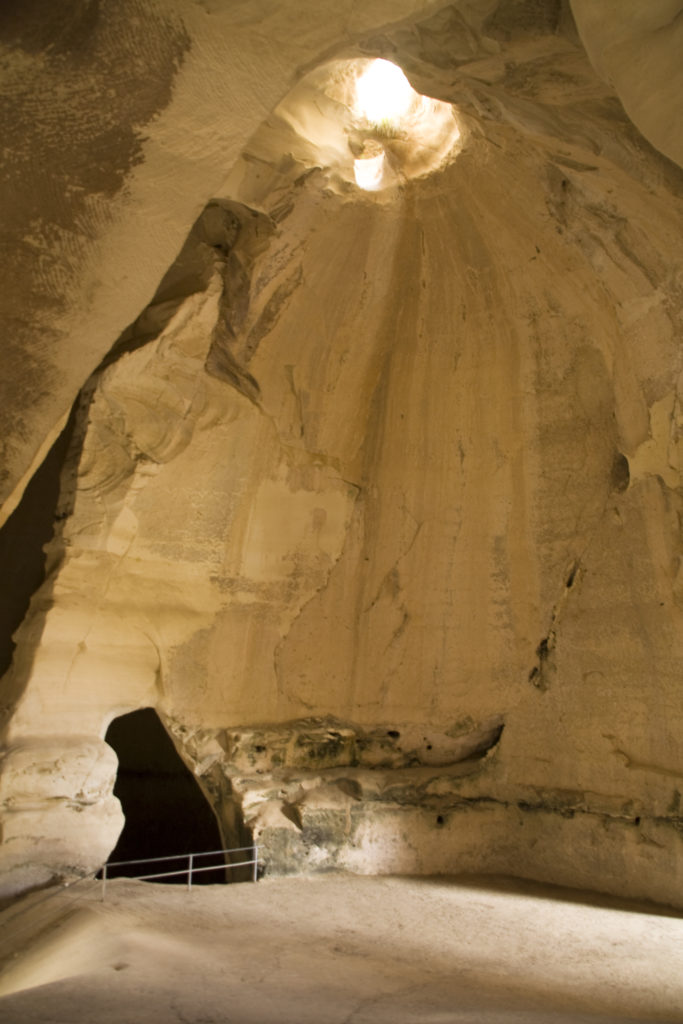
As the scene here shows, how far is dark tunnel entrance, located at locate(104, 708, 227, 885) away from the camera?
332 inches

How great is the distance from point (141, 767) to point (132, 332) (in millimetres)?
5185

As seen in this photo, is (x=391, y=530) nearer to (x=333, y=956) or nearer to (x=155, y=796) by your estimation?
(x=333, y=956)

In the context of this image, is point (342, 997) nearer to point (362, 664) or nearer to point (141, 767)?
point (362, 664)

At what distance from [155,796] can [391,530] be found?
4362mm

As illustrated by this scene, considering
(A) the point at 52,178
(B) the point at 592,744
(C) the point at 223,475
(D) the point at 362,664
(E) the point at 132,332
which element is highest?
(E) the point at 132,332

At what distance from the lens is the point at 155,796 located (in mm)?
8641

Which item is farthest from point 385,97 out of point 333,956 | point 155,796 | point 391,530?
point 155,796

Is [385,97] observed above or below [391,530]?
above

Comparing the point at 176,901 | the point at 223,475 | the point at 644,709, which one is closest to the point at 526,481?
the point at 644,709

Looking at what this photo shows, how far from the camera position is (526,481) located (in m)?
5.90

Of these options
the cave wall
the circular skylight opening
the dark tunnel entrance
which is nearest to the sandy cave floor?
the cave wall

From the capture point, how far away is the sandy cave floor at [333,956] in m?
2.90

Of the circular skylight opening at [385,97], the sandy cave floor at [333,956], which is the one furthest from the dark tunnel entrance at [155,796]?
the circular skylight opening at [385,97]

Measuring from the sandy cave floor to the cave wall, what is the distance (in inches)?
21.7
